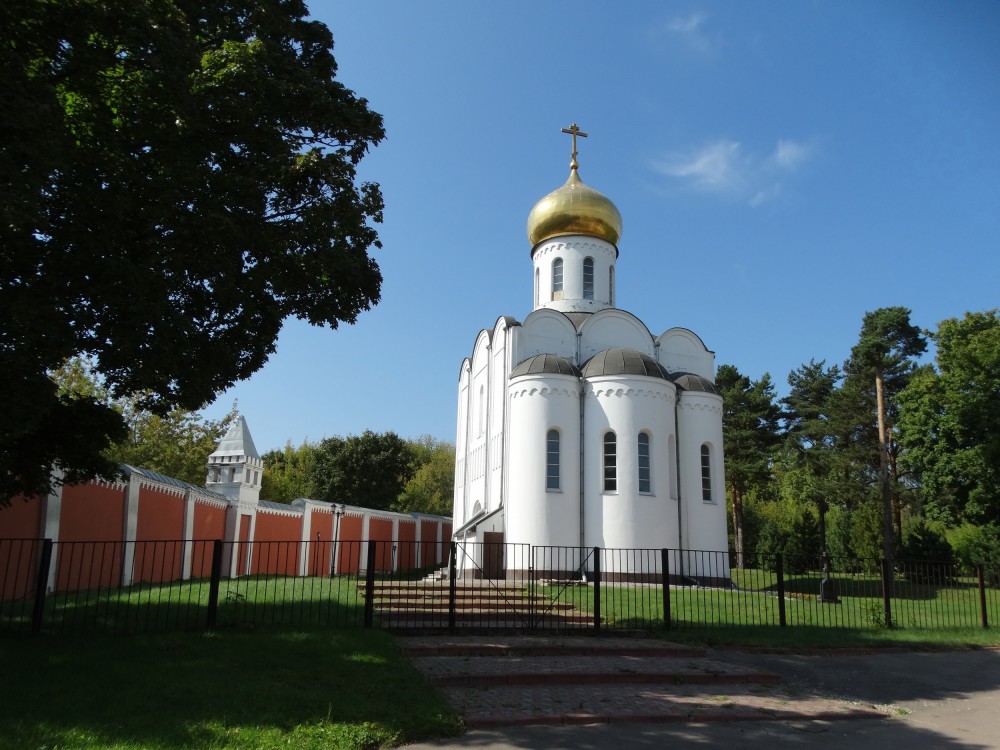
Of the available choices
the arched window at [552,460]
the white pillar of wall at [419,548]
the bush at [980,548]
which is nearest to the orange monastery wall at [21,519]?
the arched window at [552,460]

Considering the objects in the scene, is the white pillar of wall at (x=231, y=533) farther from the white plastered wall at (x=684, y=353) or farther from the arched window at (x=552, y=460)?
the white plastered wall at (x=684, y=353)

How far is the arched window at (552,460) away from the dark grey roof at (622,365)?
2191 mm

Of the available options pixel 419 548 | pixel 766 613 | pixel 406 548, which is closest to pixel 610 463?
pixel 766 613

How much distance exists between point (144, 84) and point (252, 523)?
17397mm

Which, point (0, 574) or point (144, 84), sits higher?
point (144, 84)

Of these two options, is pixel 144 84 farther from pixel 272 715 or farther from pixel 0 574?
pixel 0 574

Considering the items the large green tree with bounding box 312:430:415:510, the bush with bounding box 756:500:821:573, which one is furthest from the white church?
the large green tree with bounding box 312:430:415:510

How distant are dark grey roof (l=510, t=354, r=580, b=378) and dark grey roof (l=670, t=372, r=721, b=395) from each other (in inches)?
148

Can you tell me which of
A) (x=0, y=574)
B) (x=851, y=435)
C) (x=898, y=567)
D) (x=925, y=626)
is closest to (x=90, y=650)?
(x=0, y=574)

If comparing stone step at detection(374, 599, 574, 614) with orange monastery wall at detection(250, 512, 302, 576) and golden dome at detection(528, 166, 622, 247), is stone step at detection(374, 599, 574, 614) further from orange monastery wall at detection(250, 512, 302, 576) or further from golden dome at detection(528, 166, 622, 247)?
golden dome at detection(528, 166, 622, 247)

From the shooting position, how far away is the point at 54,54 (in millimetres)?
7672

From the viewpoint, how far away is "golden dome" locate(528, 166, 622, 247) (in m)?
28.2

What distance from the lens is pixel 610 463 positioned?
22469 mm

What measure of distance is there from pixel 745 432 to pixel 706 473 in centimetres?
1581
